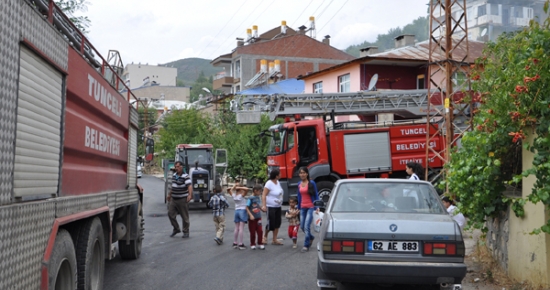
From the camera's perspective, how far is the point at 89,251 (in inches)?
231

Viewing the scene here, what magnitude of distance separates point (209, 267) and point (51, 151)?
17.0 ft

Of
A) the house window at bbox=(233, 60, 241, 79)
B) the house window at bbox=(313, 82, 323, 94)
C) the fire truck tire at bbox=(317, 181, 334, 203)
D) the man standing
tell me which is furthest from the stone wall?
the house window at bbox=(233, 60, 241, 79)

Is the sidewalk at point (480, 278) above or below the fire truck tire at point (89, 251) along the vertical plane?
below

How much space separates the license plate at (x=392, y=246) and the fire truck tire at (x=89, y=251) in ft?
9.68

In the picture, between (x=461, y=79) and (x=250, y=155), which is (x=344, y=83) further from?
(x=461, y=79)

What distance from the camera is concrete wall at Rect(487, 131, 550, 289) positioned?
6.59 metres

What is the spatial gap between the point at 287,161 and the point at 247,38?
144ft

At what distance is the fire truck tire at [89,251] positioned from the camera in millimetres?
5738

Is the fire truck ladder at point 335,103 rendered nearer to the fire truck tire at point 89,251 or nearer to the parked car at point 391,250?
the parked car at point 391,250

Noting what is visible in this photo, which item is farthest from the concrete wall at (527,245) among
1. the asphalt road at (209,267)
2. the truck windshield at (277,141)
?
the truck windshield at (277,141)

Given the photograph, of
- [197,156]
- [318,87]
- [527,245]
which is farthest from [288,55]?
Result: [527,245]

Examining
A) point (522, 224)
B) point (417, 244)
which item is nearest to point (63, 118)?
point (417, 244)

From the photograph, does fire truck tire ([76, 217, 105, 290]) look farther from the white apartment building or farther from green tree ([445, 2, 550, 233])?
the white apartment building

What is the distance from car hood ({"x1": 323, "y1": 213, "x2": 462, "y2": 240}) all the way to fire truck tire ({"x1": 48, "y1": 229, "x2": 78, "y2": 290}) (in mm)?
2760
